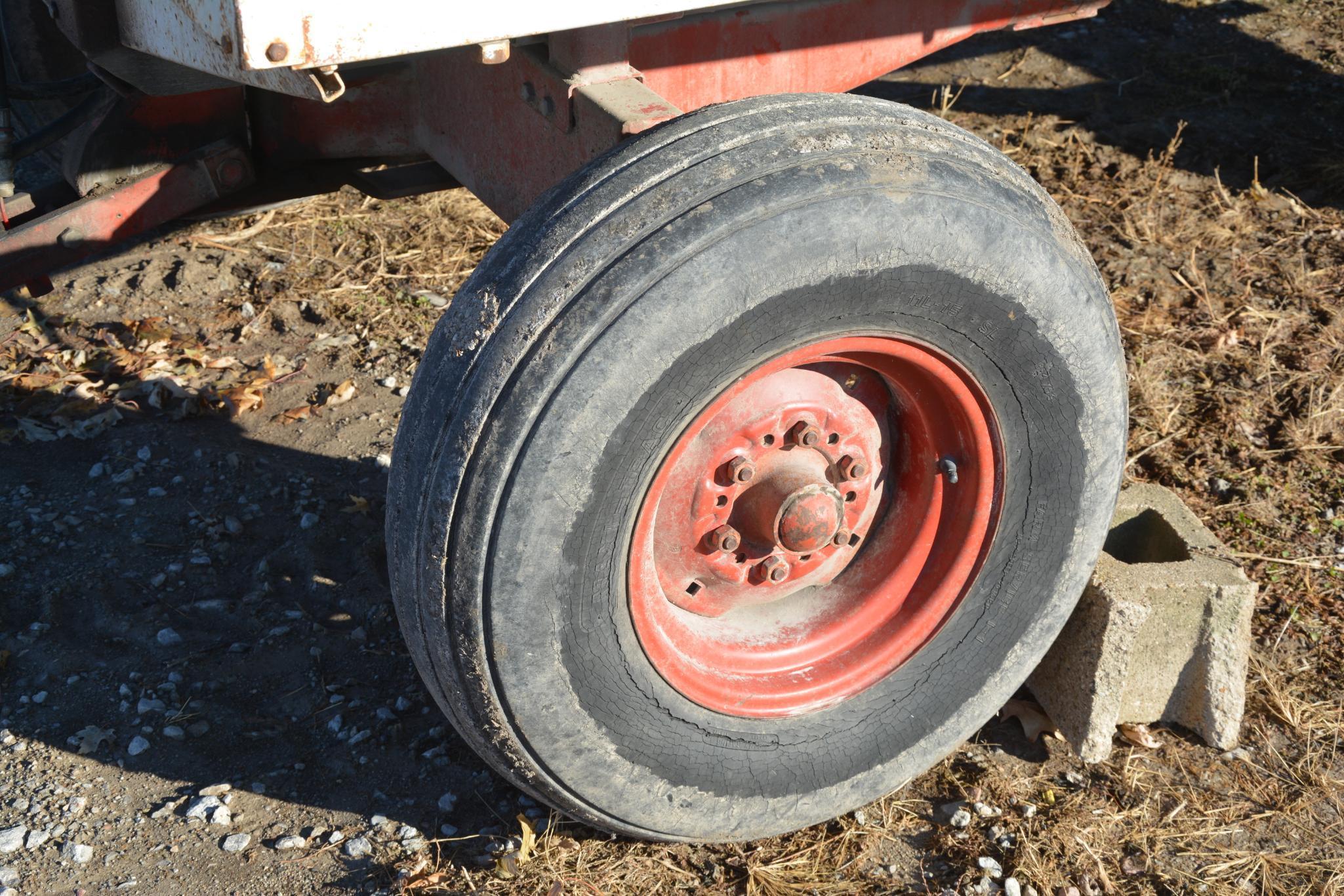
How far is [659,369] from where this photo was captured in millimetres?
1882

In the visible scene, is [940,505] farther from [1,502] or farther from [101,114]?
[1,502]

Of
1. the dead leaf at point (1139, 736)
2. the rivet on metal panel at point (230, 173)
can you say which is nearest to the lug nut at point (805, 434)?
the dead leaf at point (1139, 736)

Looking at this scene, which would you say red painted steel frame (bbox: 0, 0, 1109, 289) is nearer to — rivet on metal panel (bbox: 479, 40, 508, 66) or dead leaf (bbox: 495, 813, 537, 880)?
rivet on metal panel (bbox: 479, 40, 508, 66)

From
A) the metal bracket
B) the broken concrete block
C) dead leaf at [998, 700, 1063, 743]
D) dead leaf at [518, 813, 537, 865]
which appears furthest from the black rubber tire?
the metal bracket

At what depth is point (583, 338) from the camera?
1832 mm

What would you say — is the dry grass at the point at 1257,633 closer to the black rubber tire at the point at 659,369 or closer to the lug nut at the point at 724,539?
the black rubber tire at the point at 659,369

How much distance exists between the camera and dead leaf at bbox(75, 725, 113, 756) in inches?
103

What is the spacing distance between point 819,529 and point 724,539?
7.3 inches

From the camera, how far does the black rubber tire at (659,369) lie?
1.86 meters

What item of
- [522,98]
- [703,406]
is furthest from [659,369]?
[522,98]

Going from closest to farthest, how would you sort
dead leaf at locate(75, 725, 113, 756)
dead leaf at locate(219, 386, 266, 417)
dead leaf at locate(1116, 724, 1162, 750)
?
dead leaf at locate(75, 725, 113, 756), dead leaf at locate(1116, 724, 1162, 750), dead leaf at locate(219, 386, 266, 417)

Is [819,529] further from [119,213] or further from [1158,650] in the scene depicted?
[119,213]

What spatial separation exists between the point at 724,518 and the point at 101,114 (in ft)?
6.07

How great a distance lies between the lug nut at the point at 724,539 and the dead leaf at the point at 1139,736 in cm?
124
